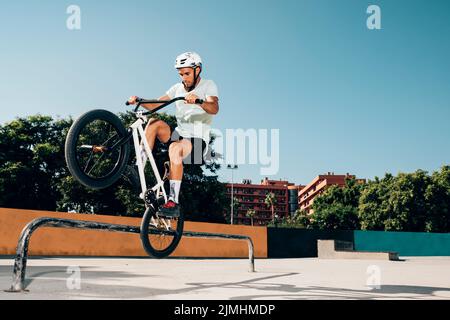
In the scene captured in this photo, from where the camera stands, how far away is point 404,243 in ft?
136

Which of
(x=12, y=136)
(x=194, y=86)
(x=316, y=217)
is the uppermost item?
(x=12, y=136)

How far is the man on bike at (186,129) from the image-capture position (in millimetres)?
5266

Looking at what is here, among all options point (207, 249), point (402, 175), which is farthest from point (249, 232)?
point (402, 175)

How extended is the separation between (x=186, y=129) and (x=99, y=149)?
112cm

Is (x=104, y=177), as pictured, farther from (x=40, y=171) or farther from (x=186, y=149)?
(x=40, y=171)

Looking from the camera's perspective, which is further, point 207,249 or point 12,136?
point 12,136

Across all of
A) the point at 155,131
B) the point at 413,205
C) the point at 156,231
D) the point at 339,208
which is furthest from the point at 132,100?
the point at 339,208

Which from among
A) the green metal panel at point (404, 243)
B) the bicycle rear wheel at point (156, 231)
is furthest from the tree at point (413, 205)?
the bicycle rear wheel at point (156, 231)

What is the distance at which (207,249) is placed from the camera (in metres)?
27.6

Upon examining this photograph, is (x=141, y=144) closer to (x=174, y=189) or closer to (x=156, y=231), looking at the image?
(x=174, y=189)

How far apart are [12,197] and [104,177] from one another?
3986 cm
